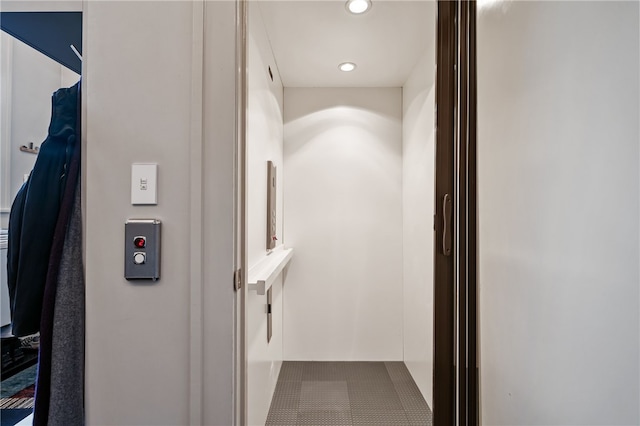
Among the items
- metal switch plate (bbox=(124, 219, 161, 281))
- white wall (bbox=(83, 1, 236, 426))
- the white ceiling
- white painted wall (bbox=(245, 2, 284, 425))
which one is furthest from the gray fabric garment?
the white ceiling

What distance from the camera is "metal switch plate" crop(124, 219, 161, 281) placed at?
956 mm

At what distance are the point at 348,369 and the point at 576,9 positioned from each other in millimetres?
2723

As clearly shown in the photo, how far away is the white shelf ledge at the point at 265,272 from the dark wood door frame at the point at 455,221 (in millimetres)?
749

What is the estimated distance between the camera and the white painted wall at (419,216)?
2.31 meters

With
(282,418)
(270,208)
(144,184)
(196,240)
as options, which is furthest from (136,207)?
(282,418)

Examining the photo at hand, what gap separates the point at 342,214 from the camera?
10.2 ft

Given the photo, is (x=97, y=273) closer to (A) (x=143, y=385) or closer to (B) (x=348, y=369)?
(A) (x=143, y=385)

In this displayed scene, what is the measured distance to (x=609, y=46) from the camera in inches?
27.1

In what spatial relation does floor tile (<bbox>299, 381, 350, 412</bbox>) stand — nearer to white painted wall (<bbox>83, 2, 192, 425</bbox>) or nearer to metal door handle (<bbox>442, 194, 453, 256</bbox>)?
metal door handle (<bbox>442, 194, 453, 256</bbox>)

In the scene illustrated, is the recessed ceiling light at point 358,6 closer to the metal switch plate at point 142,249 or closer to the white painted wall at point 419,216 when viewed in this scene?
the white painted wall at point 419,216

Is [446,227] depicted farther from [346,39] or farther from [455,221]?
[346,39]

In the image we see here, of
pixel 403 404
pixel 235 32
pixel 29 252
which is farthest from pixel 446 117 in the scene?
pixel 403 404

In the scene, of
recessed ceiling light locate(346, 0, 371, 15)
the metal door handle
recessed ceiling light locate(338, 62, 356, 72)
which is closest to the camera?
the metal door handle

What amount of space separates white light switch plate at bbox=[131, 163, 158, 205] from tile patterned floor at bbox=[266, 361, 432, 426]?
1.70 meters
